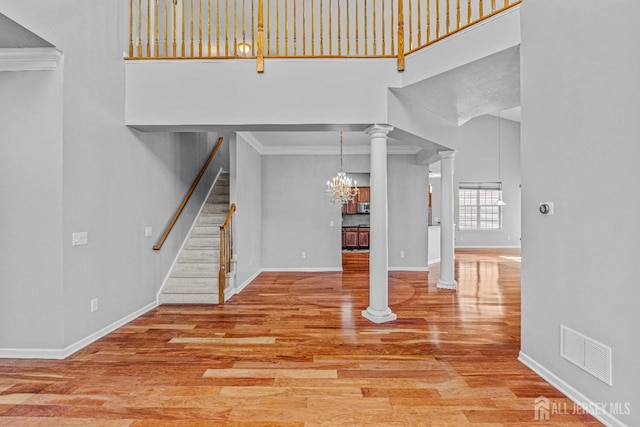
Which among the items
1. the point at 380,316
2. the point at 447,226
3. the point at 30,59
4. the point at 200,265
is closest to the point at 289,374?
the point at 380,316

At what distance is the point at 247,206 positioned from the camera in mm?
5758

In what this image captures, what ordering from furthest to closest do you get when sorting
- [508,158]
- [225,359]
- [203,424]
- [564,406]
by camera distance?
[508,158]
[225,359]
[564,406]
[203,424]

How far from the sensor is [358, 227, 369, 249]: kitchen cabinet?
10.7 metres

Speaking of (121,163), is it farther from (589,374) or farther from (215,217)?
(589,374)

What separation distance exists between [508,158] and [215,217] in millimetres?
10945

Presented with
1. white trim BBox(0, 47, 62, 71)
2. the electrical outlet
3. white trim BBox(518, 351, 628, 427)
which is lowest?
white trim BBox(518, 351, 628, 427)

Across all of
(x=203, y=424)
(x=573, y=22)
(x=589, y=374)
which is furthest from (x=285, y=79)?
(x=589, y=374)

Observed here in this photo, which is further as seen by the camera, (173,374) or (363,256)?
(363,256)

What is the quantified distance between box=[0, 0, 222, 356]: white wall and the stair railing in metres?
1.14

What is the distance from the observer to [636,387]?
5.76ft

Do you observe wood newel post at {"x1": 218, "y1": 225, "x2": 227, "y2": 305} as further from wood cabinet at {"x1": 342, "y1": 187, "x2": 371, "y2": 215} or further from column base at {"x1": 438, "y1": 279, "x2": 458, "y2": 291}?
wood cabinet at {"x1": 342, "y1": 187, "x2": 371, "y2": 215}

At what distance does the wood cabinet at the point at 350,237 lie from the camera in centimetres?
1074

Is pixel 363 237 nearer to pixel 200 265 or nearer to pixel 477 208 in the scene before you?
pixel 477 208

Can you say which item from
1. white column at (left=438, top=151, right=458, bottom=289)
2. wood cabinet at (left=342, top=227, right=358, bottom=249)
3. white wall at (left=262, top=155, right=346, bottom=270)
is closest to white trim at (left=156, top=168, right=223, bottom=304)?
white wall at (left=262, top=155, right=346, bottom=270)
